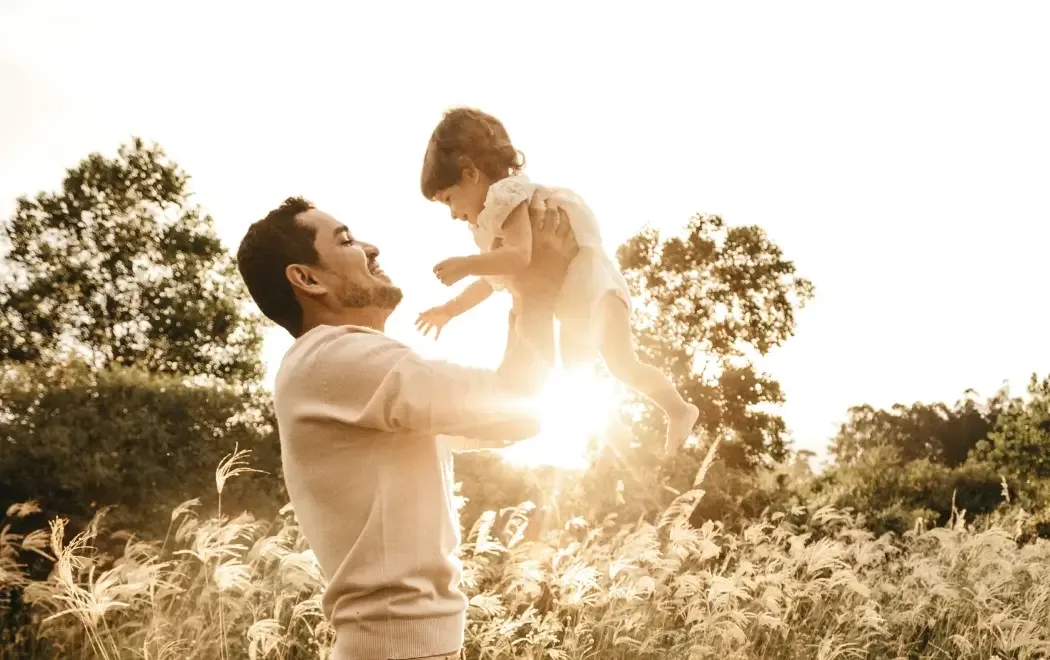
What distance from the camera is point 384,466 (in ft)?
5.57

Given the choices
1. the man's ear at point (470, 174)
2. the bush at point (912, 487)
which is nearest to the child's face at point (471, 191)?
the man's ear at point (470, 174)

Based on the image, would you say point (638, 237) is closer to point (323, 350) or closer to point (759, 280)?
point (759, 280)

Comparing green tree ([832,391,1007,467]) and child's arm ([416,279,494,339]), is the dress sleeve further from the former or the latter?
green tree ([832,391,1007,467])

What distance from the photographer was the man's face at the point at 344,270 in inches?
76.7

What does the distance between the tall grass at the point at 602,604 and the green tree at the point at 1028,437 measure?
23.4ft

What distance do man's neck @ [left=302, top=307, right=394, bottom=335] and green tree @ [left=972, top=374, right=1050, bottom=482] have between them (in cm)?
1207

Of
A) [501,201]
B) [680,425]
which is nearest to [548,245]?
[501,201]

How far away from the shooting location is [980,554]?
18.1 ft

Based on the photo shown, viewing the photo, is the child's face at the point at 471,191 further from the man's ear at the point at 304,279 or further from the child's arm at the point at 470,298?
the man's ear at the point at 304,279

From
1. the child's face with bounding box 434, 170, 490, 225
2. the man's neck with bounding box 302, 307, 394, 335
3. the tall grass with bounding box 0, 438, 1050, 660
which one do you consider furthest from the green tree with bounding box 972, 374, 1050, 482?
the man's neck with bounding box 302, 307, 394, 335

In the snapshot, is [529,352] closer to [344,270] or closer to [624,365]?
[344,270]

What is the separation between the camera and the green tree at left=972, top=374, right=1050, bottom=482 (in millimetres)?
11859

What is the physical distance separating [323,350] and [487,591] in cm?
313

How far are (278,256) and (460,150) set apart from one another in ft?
3.64
